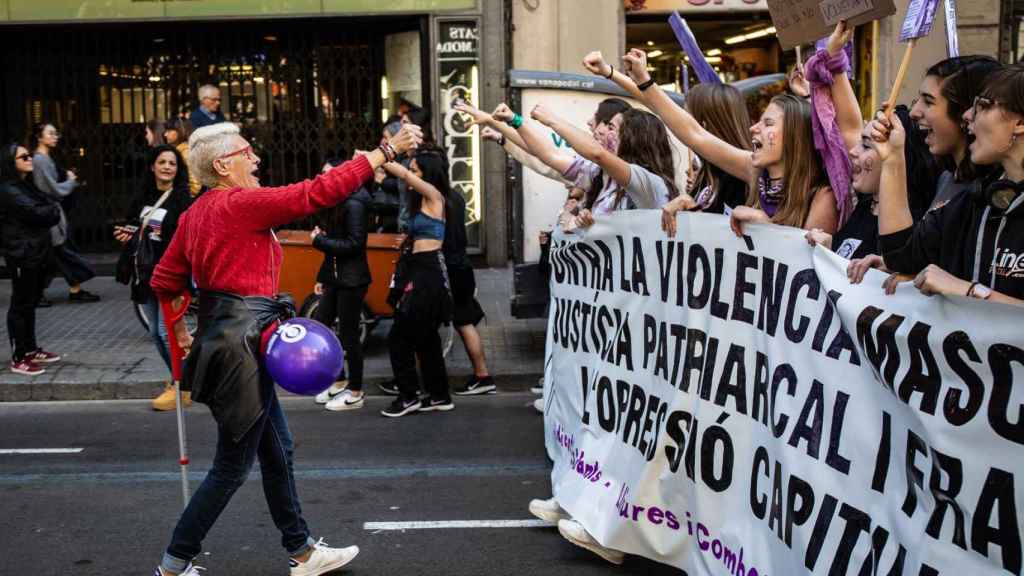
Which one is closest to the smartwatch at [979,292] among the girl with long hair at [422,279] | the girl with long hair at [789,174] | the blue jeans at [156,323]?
the girl with long hair at [789,174]

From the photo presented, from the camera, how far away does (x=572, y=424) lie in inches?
214

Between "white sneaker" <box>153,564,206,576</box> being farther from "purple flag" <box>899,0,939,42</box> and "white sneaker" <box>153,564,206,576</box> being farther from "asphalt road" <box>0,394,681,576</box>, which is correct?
"purple flag" <box>899,0,939,42</box>

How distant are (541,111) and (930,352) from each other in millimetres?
3081

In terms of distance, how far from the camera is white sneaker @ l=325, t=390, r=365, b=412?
828cm

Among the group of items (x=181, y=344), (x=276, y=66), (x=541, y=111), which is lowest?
(x=181, y=344)

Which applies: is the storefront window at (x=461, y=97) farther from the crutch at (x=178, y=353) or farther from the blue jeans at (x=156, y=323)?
the crutch at (x=178, y=353)

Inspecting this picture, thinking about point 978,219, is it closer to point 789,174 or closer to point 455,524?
point 789,174

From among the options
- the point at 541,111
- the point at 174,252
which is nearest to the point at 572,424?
the point at 541,111

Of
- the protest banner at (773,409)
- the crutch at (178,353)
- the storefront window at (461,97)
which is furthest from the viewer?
the storefront window at (461,97)

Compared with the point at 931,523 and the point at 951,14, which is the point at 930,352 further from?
the point at 951,14

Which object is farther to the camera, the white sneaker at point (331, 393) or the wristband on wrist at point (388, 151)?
the white sneaker at point (331, 393)

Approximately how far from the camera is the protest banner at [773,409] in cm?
288

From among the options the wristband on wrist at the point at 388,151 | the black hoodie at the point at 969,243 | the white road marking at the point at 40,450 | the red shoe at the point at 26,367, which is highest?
the wristband on wrist at the point at 388,151

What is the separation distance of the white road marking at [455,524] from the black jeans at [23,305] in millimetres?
4699
